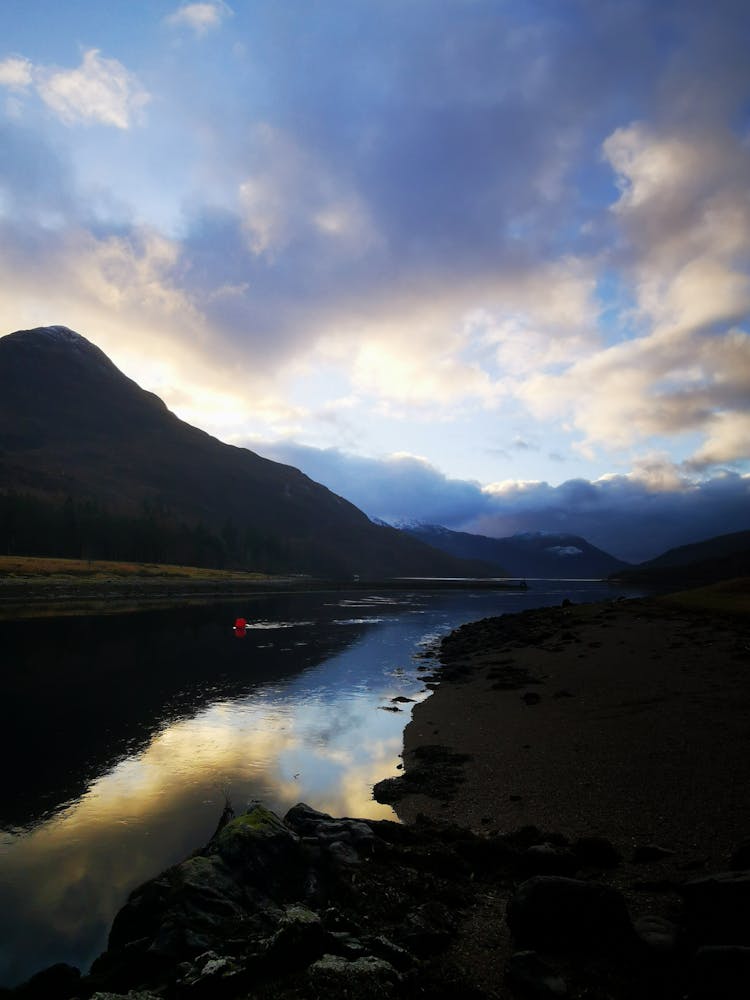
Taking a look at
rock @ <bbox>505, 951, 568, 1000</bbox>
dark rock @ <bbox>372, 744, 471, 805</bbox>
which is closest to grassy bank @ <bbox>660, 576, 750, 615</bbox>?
dark rock @ <bbox>372, 744, 471, 805</bbox>

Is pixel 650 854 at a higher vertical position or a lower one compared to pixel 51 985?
higher

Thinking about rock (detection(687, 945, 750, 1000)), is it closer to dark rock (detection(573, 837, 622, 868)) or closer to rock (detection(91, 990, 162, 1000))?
dark rock (detection(573, 837, 622, 868))

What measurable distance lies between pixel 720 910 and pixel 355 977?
532 centimetres

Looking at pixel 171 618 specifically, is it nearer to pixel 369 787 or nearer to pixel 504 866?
pixel 369 787

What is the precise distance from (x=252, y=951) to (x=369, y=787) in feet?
38.0

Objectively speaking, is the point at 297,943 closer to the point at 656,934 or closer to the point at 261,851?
the point at 261,851

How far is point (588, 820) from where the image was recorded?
14.1 meters

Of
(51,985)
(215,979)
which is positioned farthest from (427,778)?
(51,985)

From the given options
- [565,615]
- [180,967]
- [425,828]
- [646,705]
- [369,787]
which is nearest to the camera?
[180,967]

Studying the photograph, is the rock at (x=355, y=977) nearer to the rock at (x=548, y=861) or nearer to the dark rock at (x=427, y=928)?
the dark rock at (x=427, y=928)

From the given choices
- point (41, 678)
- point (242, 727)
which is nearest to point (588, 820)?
point (242, 727)

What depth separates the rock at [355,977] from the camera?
7168 millimetres

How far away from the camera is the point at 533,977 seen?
23.9 feet

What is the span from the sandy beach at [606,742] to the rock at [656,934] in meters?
3.32
